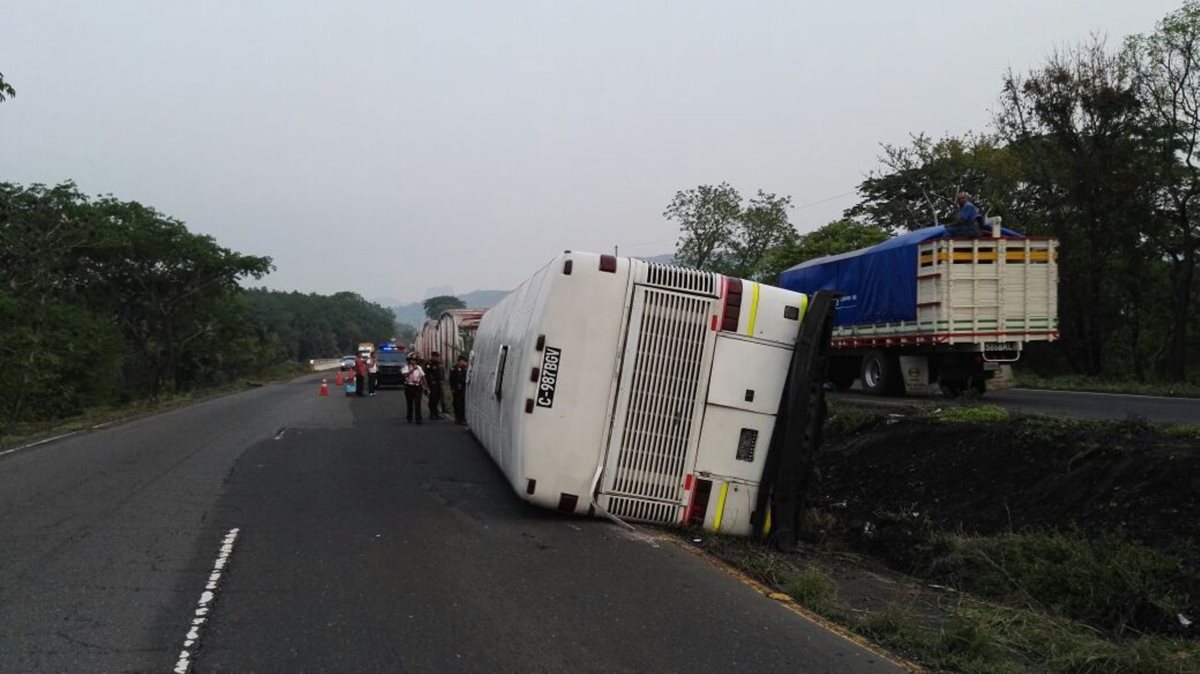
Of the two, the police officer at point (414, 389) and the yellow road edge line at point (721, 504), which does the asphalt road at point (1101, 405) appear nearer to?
the yellow road edge line at point (721, 504)

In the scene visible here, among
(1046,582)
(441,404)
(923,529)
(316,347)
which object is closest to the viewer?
(1046,582)

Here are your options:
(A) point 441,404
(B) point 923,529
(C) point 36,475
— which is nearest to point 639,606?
(B) point 923,529

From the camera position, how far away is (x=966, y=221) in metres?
16.7

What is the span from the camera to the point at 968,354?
16.9 m

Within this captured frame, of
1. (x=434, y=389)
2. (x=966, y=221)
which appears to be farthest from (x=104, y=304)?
(x=966, y=221)

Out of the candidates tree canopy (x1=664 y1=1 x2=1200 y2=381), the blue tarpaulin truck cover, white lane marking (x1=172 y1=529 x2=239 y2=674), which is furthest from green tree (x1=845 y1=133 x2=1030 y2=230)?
white lane marking (x1=172 y1=529 x2=239 y2=674)

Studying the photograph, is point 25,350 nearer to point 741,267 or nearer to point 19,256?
point 19,256

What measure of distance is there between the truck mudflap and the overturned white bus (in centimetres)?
2

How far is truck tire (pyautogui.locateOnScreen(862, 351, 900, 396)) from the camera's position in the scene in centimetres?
1836

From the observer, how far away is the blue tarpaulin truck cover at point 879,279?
17.2m

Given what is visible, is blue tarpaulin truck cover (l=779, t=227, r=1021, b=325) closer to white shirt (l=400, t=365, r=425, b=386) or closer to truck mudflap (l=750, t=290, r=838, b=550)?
white shirt (l=400, t=365, r=425, b=386)

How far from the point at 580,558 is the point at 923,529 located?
10.8 feet

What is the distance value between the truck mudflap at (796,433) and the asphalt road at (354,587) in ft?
3.36

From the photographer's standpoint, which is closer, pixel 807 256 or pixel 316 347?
pixel 807 256
